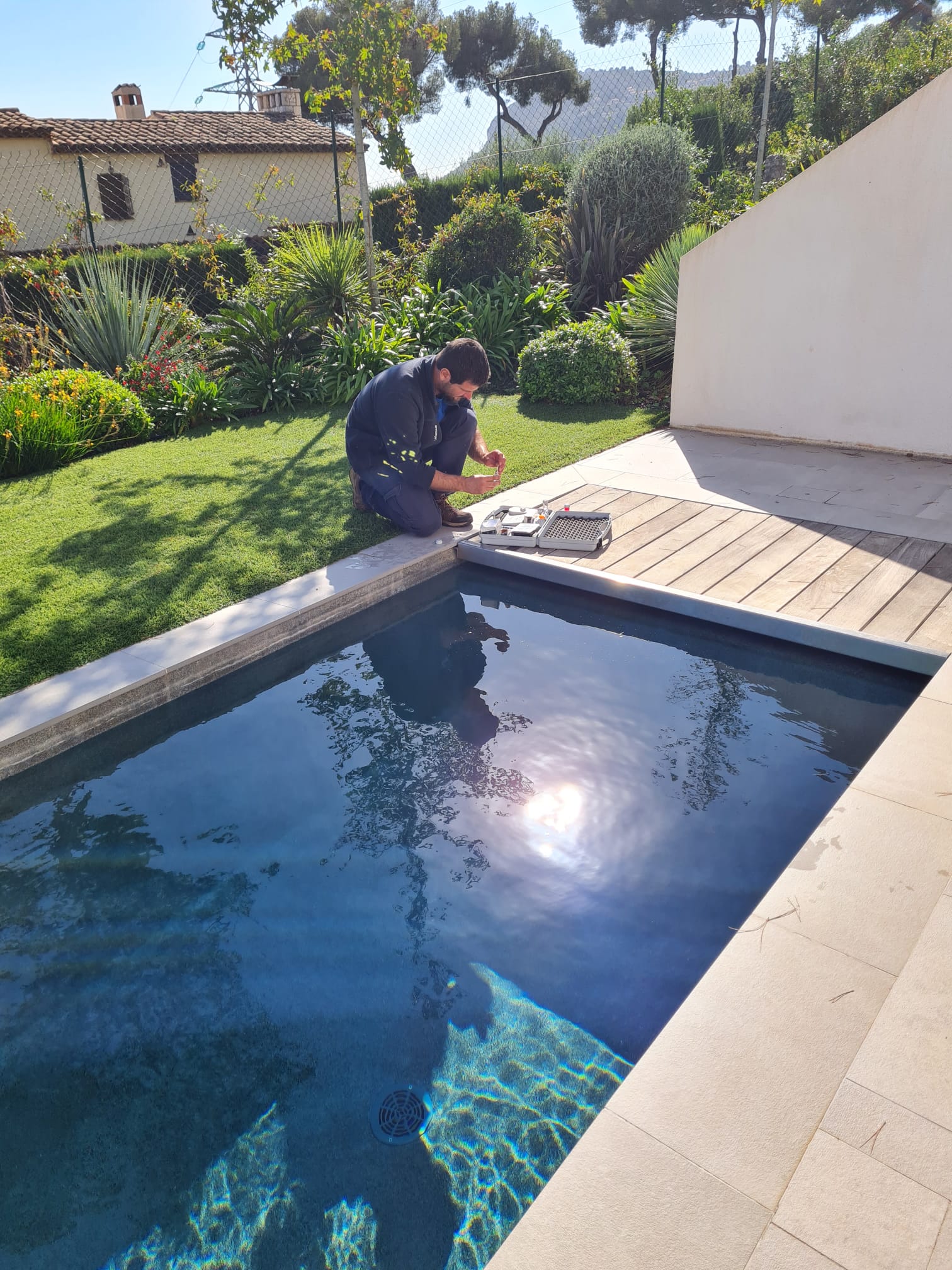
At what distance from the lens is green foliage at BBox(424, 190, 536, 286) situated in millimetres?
9430

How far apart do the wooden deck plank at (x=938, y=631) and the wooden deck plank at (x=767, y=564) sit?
0.72 metres

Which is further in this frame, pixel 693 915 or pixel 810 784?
pixel 810 784

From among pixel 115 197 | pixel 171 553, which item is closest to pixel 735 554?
pixel 171 553

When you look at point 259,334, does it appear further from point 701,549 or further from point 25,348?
point 701,549

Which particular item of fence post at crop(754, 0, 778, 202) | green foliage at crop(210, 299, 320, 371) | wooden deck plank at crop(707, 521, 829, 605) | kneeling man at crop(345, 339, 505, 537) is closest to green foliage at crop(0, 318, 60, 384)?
green foliage at crop(210, 299, 320, 371)

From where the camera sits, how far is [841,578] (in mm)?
3984

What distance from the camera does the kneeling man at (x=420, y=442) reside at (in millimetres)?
4402

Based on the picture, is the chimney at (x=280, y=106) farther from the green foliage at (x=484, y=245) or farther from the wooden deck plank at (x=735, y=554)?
the wooden deck plank at (x=735, y=554)

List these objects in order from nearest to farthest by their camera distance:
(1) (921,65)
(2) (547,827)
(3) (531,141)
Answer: (2) (547,827)
(1) (921,65)
(3) (531,141)

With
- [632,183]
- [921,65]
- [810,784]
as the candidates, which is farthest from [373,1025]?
[921,65]

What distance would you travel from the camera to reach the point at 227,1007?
7.18 ft

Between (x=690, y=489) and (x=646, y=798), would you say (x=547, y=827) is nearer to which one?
(x=646, y=798)

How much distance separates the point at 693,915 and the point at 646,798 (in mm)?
547

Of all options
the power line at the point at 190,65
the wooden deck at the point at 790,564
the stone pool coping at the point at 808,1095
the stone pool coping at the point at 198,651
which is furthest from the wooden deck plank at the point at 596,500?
the power line at the point at 190,65
